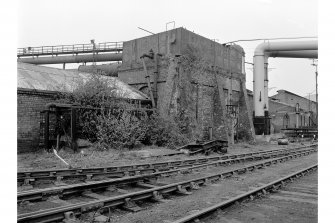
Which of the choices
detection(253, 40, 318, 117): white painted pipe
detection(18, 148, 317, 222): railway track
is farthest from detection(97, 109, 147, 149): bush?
detection(253, 40, 318, 117): white painted pipe

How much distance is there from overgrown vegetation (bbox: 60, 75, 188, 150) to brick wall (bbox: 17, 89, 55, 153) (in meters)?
1.16

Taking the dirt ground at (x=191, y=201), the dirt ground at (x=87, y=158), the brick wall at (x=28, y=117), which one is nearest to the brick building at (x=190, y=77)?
the dirt ground at (x=87, y=158)

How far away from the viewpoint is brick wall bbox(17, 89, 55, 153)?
13844 millimetres

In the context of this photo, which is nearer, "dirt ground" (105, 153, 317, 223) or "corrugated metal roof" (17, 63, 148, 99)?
"dirt ground" (105, 153, 317, 223)

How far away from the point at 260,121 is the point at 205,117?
7577mm

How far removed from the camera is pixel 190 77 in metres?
20.1

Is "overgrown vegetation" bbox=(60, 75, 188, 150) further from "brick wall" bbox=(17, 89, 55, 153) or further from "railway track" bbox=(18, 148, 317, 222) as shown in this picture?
"railway track" bbox=(18, 148, 317, 222)

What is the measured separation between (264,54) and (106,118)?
53.9 feet

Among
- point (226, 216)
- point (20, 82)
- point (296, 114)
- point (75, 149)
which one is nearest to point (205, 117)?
point (75, 149)

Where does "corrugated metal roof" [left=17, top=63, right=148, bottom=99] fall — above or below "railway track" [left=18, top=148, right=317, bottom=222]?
above

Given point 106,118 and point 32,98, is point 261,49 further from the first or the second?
point 32,98

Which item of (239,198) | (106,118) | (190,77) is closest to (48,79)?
(106,118)

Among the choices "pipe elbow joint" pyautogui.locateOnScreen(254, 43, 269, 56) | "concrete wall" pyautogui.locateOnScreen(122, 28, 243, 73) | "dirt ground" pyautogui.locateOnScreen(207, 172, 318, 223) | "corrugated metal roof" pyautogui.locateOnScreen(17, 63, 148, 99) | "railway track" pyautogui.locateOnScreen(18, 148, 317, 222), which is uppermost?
"pipe elbow joint" pyautogui.locateOnScreen(254, 43, 269, 56)

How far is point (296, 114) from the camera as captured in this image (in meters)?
43.0
